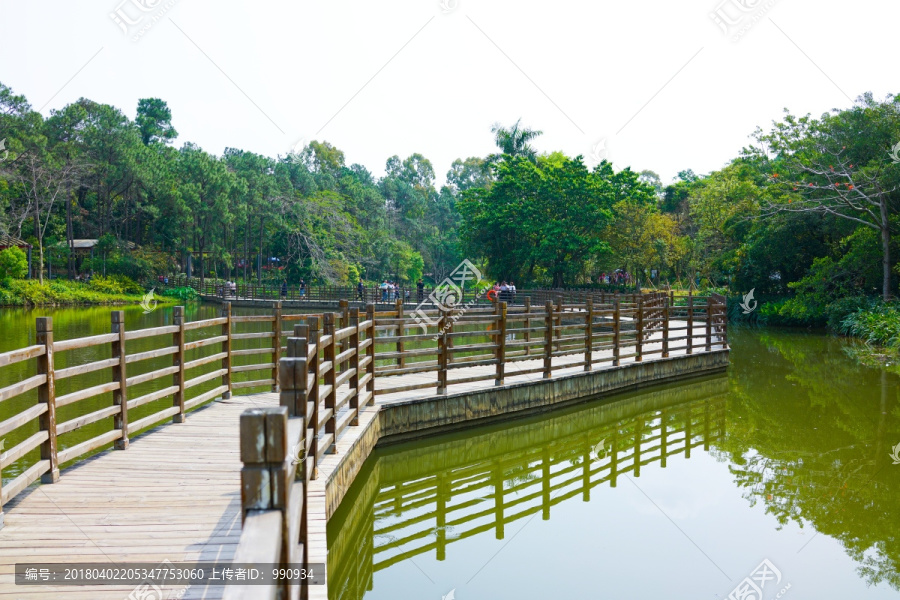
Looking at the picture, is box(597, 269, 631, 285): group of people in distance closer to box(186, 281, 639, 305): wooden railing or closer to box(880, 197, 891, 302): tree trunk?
box(186, 281, 639, 305): wooden railing

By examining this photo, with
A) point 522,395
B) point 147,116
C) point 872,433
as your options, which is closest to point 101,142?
point 147,116

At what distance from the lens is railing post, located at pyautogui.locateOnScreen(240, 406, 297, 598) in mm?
1834

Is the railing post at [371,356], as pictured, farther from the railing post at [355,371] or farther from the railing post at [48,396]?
the railing post at [48,396]

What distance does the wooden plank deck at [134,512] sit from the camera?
3.75m

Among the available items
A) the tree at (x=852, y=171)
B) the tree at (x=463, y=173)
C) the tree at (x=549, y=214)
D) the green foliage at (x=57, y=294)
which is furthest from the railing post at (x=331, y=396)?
the tree at (x=463, y=173)

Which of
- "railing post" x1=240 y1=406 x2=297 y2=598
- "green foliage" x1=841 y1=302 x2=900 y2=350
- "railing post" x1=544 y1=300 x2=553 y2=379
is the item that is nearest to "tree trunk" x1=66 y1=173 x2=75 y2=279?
"railing post" x1=544 y1=300 x2=553 y2=379

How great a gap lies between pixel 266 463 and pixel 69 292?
135 feet

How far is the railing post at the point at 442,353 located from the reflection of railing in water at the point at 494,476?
0.76 metres

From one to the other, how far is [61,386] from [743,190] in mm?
29726

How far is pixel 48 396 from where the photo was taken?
194 inches

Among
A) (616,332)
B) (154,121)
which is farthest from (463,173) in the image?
(616,332)

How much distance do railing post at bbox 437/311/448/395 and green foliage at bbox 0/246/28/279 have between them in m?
34.0

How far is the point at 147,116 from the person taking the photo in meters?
72.2

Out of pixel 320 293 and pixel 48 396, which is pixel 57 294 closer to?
pixel 320 293
